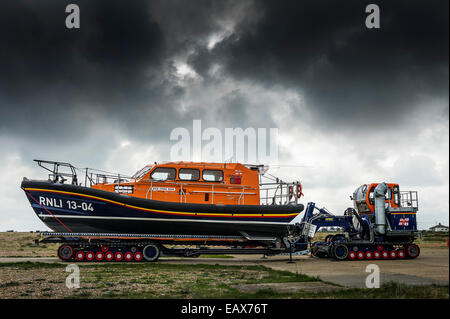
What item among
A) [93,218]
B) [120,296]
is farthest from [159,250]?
[120,296]

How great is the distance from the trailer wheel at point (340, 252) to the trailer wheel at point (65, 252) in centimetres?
1085

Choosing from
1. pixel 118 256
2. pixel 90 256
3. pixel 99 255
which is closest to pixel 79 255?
pixel 90 256

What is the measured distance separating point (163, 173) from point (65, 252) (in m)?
4.89

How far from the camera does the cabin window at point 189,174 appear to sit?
50.9 ft

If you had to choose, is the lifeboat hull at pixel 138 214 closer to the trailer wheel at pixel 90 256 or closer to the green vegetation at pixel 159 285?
the trailer wheel at pixel 90 256

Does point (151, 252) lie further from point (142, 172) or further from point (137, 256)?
point (142, 172)

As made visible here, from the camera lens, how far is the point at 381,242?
16.3 metres

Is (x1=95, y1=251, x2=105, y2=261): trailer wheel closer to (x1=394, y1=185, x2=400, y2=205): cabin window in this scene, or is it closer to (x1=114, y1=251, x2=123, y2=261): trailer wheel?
(x1=114, y1=251, x2=123, y2=261): trailer wheel

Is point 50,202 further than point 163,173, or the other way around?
point 163,173

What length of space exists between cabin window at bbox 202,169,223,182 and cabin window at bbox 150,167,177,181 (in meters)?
A: 1.28

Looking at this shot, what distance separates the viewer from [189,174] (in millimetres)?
15555

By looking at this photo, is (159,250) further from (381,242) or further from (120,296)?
(381,242)

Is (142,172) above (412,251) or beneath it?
above
